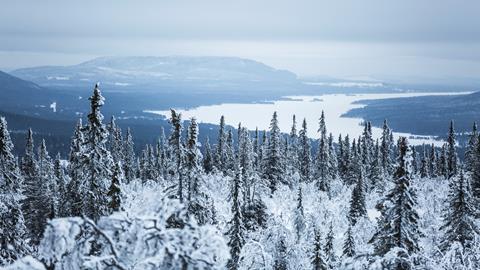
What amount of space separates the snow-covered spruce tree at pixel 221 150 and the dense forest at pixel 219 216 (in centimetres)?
24

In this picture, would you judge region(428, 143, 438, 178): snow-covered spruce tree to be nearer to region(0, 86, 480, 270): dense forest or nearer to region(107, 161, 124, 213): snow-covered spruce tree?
region(0, 86, 480, 270): dense forest

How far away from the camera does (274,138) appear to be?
187ft

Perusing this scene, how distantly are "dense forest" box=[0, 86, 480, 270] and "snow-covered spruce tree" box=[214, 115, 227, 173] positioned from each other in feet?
0.78

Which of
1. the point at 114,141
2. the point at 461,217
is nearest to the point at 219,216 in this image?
the point at 461,217

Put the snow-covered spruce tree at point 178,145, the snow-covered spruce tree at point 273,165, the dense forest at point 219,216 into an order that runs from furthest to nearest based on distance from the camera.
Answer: the snow-covered spruce tree at point 273,165
the snow-covered spruce tree at point 178,145
the dense forest at point 219,216

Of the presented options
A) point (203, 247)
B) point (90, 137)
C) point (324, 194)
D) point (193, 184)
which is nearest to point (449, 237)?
point (193, 184)

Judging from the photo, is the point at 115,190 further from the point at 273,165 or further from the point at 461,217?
the point at 273,165

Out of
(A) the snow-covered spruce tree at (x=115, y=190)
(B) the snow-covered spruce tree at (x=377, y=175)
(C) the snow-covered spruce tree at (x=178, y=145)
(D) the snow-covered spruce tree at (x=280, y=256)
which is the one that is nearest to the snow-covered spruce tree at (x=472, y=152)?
(B) the snow-covered spruce tree at (x=377, y=175)

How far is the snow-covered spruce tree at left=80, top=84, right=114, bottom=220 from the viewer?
21.8 metres

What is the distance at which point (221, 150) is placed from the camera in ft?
247

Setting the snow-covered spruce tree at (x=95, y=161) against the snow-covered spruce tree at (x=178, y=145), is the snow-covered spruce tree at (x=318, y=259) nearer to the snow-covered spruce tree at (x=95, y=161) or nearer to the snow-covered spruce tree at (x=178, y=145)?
the snow-covered spruce tree at (x=178, y=145)

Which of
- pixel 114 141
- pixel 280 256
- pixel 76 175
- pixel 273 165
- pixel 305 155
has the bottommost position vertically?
pixel 305 155

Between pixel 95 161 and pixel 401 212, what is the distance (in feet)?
44.9

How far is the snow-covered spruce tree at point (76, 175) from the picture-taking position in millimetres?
22547
